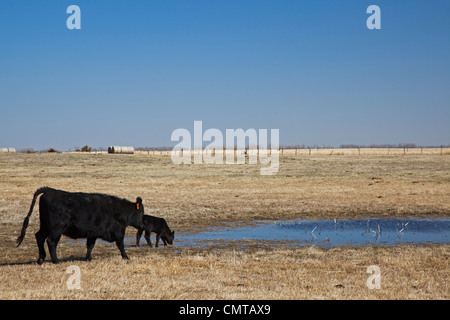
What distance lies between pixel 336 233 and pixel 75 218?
11.1 m

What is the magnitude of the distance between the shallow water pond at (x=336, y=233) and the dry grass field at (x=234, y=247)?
1.52 metres

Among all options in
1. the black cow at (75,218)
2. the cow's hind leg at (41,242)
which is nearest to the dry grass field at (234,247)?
the cow's hind leg at (41,242)

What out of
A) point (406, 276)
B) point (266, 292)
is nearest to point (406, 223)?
point (406, 276)

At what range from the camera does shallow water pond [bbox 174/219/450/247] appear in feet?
61.4

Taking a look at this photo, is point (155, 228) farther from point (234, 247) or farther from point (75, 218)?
point (75, 218)

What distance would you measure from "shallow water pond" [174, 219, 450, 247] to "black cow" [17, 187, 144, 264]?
13.7 ft

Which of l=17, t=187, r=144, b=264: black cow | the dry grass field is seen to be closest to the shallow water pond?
the dry grass field

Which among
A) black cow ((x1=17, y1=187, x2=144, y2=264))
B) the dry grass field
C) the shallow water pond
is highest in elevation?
black cow ((x1=17, y1=187, x2=144, y2=264))

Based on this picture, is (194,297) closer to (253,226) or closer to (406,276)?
(406,276)

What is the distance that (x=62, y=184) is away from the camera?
39.4 metres

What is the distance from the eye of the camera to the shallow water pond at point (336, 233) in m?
18.7

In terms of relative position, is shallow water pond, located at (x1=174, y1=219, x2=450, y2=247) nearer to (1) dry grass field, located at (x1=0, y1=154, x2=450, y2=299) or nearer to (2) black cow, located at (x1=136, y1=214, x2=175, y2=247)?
(2) black cow, located at (x1=136, y1=214, x2=175, y2=247)
